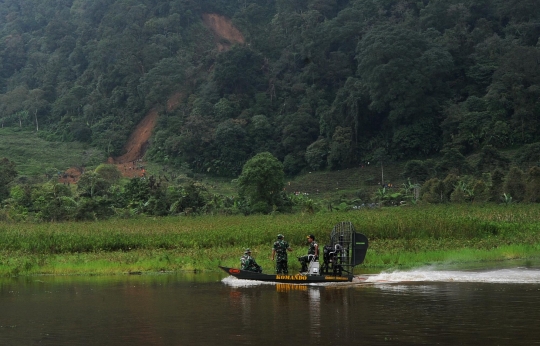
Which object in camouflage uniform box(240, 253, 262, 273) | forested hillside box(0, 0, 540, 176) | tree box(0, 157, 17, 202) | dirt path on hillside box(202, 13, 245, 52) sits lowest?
camouflage uniform box(240, 253, 262, 273)

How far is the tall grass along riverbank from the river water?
345 centimetres

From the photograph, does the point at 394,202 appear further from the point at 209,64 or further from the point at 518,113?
the point at 209,64

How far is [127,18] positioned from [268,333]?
335ft

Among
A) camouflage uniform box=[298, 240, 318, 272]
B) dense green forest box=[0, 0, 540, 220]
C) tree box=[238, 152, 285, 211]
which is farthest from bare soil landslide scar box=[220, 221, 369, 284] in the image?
tree box=[238, 152, 285, 211]

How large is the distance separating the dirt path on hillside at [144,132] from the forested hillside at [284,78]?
1.62 ft

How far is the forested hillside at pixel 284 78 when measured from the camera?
7869 centimetres

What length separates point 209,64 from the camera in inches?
4122

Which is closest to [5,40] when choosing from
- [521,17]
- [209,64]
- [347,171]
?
[209,64]

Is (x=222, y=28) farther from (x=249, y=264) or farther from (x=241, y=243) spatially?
(x=249, y=264)

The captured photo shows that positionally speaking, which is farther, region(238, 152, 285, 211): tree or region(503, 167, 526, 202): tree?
region(238, 152, 285, 211): tree

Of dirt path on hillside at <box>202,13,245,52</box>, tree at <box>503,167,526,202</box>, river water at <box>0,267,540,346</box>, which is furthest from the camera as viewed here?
dirt path on hillside at <box>202,13,245,52</box>

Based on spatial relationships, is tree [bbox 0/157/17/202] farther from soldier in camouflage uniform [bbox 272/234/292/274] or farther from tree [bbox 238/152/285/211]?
soldier in camouflage uniform [bbox 272/234/292/274]

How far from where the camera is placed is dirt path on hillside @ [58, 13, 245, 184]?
8612 cm

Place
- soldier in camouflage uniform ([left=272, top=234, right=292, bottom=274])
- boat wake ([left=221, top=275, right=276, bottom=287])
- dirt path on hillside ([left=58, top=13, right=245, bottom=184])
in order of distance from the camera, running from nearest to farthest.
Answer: boat wake ([left=221, top=275, right=276, bottom=287]) → soldier in camouflage uniform ([left=272, top=234, right=292, bottom=274]) → dirt path on hillside ([left=58, top=13, right=245, bottom=184])
